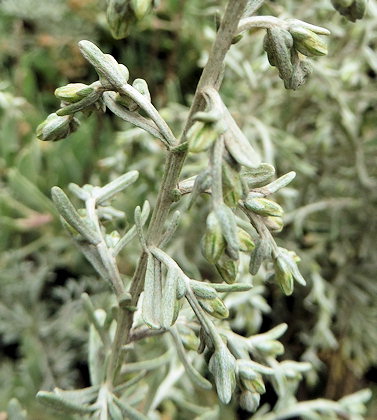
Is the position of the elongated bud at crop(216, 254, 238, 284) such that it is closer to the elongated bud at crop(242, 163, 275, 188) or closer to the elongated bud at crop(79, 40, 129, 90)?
the elongated bud at crop(242, 163, 275, 188)

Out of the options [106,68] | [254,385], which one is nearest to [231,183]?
[106,68]

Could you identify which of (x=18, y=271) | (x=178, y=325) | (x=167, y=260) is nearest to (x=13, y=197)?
(x=18, y=271)

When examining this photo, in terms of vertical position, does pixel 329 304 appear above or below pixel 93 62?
below

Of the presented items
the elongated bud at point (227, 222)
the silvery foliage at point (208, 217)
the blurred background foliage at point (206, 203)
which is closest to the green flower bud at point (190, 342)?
the silvery foliage at point (208, 217)

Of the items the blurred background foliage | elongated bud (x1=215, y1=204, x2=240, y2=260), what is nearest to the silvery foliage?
elongated bud (x1=215, y1=204, x2=240, y2=260)

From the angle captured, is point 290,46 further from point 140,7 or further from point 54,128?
point 54,128

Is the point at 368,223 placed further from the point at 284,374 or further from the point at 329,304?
the point at 284,374
